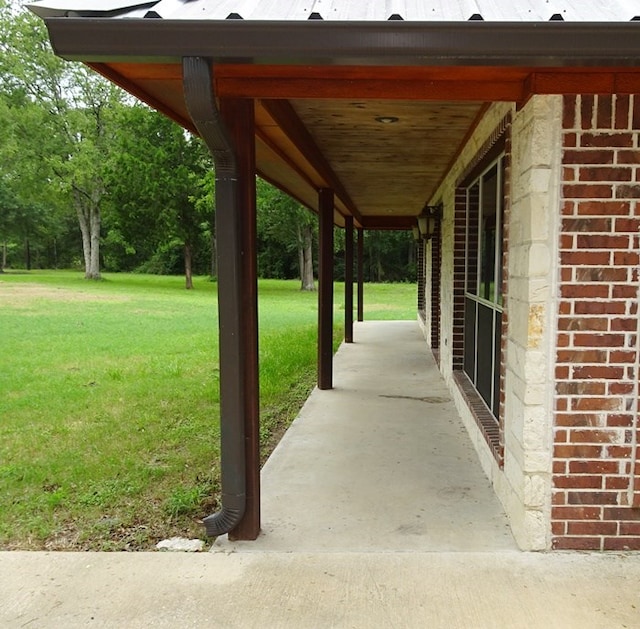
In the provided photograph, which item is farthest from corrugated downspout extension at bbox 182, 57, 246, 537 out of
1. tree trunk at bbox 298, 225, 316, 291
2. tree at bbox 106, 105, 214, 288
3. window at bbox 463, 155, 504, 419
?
tree trunk at bbox 298, 225, 316, 291

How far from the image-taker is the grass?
12.4 feet

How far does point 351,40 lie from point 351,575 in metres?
2.37

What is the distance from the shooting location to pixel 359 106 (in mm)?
3934

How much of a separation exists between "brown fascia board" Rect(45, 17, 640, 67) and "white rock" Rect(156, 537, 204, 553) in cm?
245

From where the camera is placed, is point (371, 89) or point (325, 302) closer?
point (371, 89)

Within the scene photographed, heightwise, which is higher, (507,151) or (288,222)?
(288,222)

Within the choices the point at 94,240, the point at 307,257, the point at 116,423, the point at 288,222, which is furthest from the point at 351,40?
the point at 94,240

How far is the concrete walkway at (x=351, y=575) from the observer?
260 cm

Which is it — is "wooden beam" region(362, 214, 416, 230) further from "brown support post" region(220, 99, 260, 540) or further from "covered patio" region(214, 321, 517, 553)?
"brown support post" region(220, 99, 260, 540)

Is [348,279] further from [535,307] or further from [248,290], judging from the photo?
[535,307]

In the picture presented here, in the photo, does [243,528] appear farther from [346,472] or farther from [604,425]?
[604,425]

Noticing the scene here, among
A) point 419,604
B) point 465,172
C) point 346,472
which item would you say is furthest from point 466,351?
point 419,604

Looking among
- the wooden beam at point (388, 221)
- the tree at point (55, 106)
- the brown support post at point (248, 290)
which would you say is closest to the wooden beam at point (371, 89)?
the brown support post at point (248, 290)

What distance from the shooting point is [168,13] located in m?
2.29
